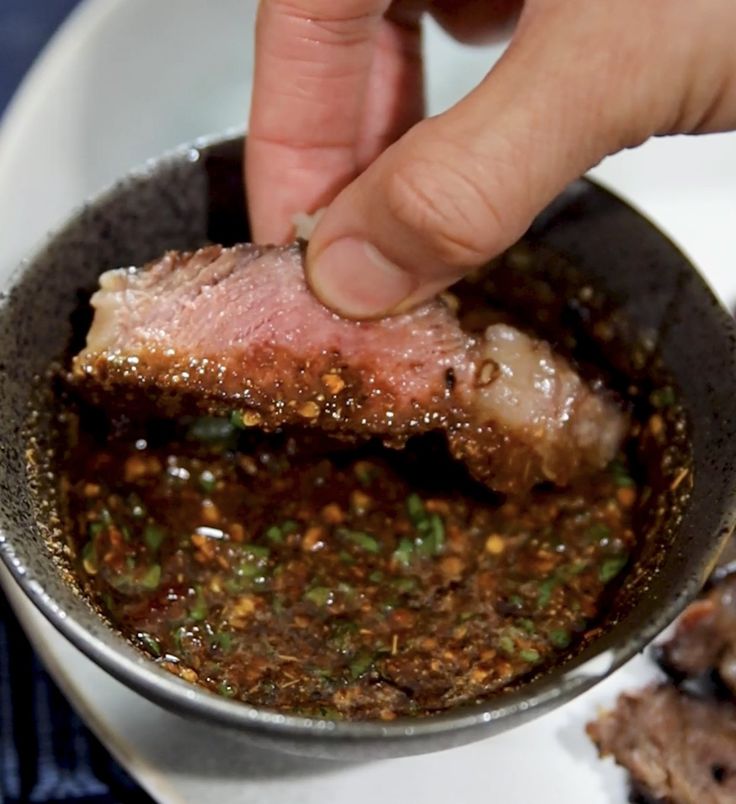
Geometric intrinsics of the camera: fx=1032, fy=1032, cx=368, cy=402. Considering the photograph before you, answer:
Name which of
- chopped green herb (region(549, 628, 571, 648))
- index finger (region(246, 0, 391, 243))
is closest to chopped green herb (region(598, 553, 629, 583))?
chopped green herb (region(549, 628, 571, 648))

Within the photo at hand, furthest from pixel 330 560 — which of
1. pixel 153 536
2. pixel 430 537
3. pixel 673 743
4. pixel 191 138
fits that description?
pixel 191 138

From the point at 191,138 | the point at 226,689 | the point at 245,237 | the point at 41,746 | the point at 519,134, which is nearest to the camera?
the point at 519,134

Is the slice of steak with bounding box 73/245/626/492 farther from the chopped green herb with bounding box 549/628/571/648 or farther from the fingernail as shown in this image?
the chopped green herb with bounding box 549/628/571/648

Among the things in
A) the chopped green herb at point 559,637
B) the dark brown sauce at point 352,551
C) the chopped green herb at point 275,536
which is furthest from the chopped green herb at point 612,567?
the chopped green herb at point 275,536

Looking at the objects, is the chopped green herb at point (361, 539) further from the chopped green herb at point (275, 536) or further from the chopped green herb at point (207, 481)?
the chopped green herb at point (207, 481)

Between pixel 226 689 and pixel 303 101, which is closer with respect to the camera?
pixel 226 689

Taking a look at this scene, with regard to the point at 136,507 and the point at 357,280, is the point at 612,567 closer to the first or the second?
the point at 357,280
